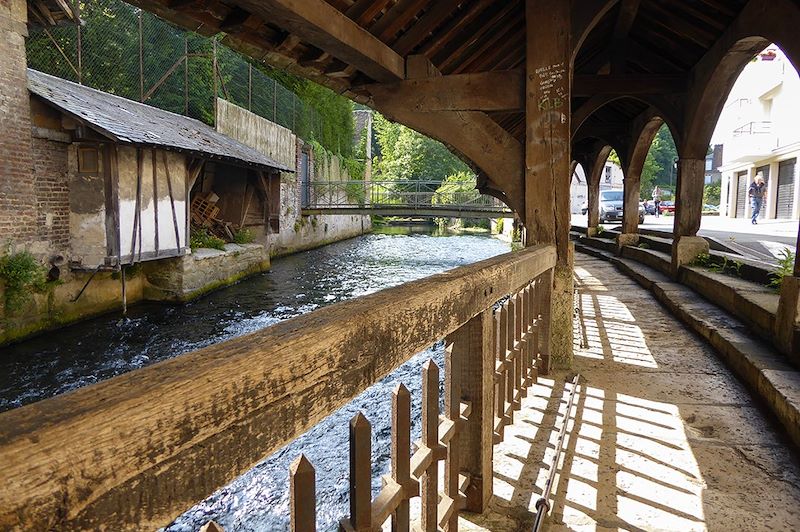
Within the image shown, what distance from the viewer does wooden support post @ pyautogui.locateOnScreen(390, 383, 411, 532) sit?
1.22 meters

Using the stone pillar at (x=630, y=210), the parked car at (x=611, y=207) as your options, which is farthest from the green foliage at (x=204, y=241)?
the parked car at (x=611, y=207)

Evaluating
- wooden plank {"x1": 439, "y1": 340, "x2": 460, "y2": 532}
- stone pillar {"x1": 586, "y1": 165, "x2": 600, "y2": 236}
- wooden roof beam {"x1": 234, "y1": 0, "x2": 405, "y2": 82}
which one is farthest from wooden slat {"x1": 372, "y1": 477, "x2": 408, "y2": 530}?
stone pillar {"x1": 586, "y1": 165, "x2": 600, "y2": 236}

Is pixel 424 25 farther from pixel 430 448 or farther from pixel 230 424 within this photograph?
pixel 230 424

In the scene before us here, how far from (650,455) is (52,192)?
33.1 ft

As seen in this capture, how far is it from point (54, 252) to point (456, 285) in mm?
9760

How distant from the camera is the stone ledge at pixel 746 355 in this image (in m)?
2.83

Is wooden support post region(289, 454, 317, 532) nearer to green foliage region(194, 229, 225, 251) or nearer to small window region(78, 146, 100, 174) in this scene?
small window region(78, 146, 100, 174)

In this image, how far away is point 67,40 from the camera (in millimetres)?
11602

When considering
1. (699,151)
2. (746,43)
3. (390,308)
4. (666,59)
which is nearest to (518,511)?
(390,308)

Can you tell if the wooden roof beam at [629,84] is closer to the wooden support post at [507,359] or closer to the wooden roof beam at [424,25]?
the wooden roof beam at [424,25]

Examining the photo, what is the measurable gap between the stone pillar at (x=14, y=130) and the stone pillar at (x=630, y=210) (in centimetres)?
1135

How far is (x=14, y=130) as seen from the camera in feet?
27.0

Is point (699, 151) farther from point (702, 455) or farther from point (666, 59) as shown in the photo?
point (702, 455)

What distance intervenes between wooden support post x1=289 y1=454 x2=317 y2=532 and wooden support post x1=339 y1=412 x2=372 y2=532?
0.14 m
